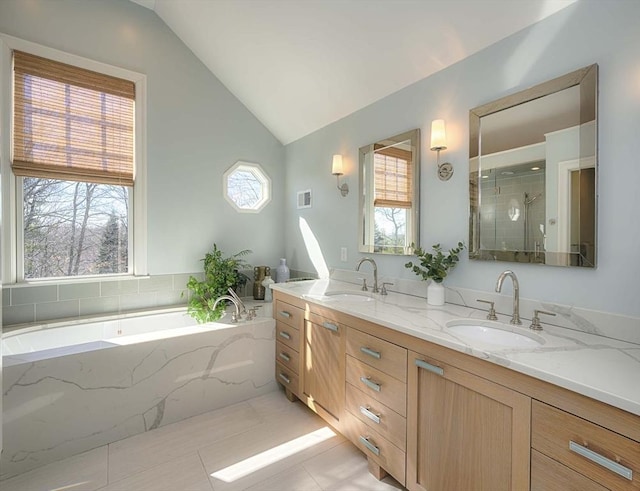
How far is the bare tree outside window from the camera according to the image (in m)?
2.41

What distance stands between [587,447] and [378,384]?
863 mm

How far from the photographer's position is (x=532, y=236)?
1544mm

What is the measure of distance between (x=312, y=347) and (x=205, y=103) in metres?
2.58

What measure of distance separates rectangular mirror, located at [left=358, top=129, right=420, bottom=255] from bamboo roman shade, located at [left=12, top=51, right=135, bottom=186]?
6.94ft

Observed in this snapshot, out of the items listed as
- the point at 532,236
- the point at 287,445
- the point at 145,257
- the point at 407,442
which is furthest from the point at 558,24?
the point at 145,257

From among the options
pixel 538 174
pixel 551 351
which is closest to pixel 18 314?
pixel 551 351

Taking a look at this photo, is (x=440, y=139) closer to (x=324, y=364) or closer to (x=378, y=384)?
(x=378, y=384)

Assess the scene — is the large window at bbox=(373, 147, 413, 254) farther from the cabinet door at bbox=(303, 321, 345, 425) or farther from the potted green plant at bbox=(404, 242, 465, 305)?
the cabinet door at bbox=(303, 321, 345, 425)

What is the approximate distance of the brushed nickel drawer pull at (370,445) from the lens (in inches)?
63.7

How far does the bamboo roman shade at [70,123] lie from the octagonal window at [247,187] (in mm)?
910

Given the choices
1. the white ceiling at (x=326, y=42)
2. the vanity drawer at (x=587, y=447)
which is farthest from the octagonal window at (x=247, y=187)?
the vanity drawer at (x=587, y=447)

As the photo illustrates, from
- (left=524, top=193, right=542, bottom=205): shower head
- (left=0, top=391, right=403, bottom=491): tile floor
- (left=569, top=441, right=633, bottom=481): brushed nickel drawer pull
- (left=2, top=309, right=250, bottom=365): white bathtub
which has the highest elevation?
(left=524, top=193, right=542, bottom=205): shower head

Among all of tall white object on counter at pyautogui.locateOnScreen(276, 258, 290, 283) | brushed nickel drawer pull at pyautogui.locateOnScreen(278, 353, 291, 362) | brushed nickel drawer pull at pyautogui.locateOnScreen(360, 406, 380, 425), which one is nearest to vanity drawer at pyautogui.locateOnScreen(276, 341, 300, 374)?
brushed nickel drawer pull at pyautogui.locateOnScreen(278, 353, 291, 362)

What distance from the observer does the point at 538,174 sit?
152 cm
